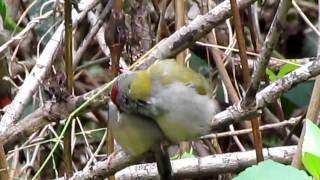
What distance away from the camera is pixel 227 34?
7.40 ft

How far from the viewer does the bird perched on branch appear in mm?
1137

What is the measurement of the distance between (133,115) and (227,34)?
117 centimetres

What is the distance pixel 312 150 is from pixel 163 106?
1.01 ft

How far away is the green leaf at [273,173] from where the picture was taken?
35.9 inches

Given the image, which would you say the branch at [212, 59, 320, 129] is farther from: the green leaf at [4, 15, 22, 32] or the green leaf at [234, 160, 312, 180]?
the green leaf at [4, 15, 22, 32]

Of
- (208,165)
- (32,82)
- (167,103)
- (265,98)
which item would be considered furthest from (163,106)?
(32,82)

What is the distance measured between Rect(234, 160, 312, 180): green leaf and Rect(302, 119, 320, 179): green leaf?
1 centimetres

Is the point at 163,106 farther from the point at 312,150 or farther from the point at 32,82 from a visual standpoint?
the point at 32,82

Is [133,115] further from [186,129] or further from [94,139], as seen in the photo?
[94,139]

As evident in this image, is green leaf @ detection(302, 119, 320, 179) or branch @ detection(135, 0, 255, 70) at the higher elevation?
branch @ detection(135, 0, 255, 70)

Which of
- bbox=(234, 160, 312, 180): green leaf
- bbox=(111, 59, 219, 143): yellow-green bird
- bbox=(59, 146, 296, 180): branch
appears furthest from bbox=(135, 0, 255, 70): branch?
bbox=(234, 160, 312, 180): green leaf

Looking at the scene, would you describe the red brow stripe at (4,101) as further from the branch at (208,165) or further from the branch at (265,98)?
the branch at (265,98)

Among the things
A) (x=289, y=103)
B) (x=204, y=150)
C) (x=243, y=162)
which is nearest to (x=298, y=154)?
(x=243, y=162)

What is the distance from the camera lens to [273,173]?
923mm
